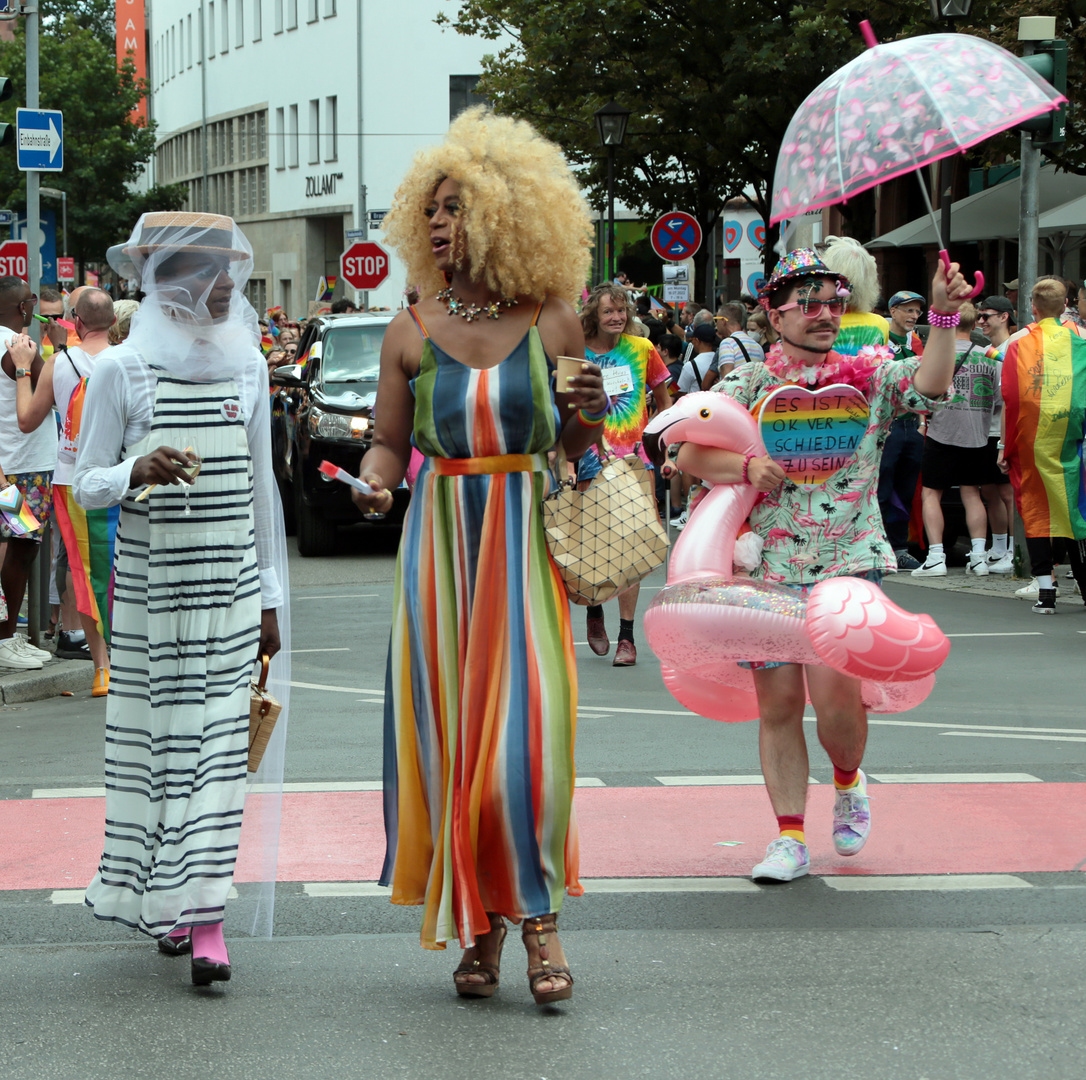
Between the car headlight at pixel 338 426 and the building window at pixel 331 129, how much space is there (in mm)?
39961

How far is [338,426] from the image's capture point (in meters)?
15.4

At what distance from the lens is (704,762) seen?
23.5ft

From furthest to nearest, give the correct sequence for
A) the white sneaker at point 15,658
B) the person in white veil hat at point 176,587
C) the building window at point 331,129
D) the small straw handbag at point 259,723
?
the building window at point 331,129
the white sneaker at point 15,658
the small straw handbag at point 259,723
the person in white veil hat at point 176,587

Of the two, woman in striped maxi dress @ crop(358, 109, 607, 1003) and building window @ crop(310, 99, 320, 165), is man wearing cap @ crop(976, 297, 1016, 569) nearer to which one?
woman in striped maxi dress @ crop(358, 109, 607, 1003)

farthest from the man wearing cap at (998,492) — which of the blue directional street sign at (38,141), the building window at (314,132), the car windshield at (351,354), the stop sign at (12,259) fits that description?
the building window at (314,132)

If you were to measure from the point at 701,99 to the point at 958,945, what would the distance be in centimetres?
2381

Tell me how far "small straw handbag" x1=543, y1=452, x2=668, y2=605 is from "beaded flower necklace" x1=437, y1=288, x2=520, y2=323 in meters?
0.44

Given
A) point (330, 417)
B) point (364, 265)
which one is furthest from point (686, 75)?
point (330, 417)

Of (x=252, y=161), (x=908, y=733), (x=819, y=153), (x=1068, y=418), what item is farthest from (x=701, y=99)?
(x=252, y=161)

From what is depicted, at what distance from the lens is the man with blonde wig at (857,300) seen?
17.3ft

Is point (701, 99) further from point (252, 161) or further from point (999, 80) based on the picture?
point (252, 161)

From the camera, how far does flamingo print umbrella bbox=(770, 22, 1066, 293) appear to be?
4.96 metres

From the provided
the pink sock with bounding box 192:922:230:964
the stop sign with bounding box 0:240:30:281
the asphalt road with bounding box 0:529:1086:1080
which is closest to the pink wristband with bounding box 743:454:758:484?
the asphalt road with bounding box 0:529:1086:1080

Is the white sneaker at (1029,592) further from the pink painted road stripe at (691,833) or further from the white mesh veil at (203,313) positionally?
the white mesh veil at (203,313)
